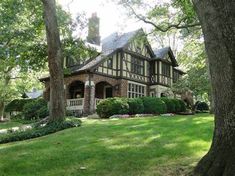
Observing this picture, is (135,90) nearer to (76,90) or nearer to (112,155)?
(76,90)

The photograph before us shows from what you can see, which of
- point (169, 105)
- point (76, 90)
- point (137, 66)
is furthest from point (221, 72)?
point (76, 90)

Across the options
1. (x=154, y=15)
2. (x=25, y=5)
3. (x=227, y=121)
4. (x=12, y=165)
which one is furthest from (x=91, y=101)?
(x=227, y=121)

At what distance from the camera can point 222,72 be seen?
560 cm

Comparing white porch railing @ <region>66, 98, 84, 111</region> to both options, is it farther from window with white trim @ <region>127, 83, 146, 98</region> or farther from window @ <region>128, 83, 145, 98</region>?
window @ <region>128, 83, 145, 98</region>

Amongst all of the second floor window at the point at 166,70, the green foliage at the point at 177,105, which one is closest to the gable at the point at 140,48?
the second floor window at the point at 166,70

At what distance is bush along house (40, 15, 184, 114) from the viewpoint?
103 feet

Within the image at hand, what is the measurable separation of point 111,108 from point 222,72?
62.0 ft

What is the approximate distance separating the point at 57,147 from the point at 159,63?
2881 centimetres

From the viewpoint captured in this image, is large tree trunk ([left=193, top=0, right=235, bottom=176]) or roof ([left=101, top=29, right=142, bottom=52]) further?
roof ([left=101, top=29, right=142, bottom=52])

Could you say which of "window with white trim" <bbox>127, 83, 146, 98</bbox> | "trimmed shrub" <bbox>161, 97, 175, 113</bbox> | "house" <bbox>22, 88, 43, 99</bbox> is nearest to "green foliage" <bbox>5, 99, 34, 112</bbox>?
"house" <bbox>22, 88, 43, 99</bbox>

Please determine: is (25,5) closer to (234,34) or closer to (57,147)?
(57,147)

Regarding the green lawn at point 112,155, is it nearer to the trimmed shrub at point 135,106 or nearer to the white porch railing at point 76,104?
the trimmed shrub at point 135,106

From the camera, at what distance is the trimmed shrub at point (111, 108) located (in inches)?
960

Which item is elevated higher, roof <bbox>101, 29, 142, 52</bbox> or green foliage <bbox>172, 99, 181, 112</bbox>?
roof <bbox>101, 29, 142, 52</bbox>
